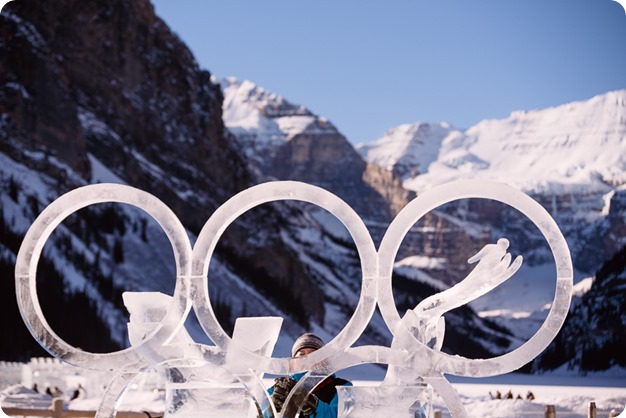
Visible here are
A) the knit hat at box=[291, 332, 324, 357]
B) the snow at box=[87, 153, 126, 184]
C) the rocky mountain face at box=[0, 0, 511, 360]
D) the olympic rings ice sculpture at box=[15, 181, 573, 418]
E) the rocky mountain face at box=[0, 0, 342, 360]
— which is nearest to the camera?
the olympic rings ice sculpture at box=[15, 181, 573, 418]

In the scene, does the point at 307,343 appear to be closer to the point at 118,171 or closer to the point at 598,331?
the point at 118,171

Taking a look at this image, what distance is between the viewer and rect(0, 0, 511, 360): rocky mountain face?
5169 centimetres

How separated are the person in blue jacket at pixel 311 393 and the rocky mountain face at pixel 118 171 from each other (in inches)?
1631

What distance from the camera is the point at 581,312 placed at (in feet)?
283

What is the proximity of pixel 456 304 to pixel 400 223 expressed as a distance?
1.32 ft

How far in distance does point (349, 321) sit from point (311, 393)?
0.34 meters

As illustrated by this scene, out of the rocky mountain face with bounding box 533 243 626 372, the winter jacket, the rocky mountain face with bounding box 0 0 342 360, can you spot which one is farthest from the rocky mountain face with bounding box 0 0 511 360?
the winter jacket

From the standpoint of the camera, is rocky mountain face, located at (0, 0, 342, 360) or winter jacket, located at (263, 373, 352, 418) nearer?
winter jacket, located at (263, 373, 352, 418)

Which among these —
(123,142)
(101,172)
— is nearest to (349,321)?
(101,172)

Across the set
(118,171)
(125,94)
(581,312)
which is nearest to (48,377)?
(118,171)

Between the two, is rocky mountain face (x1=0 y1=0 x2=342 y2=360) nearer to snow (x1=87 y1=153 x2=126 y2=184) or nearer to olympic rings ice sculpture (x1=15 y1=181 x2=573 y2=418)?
snow (x1=87 y1=153 x2=126 y2=184)

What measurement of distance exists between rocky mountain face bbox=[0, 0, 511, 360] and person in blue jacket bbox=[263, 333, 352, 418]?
41.4 metres

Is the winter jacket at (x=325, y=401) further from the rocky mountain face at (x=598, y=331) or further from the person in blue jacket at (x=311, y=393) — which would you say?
the rocky mountain face at (x=598, y=331)

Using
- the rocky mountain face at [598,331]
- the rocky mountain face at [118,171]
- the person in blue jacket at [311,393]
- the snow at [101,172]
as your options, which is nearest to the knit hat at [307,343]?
the person in blue jacket at [311,393]
